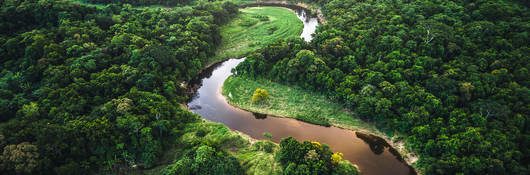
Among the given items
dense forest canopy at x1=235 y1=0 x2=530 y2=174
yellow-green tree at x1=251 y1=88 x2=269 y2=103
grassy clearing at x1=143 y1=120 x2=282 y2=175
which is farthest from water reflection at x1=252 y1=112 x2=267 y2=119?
dense forest canopy at x1=235 y1=0 x2=530 y2=174

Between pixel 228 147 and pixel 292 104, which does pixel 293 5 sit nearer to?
pixel 292 104

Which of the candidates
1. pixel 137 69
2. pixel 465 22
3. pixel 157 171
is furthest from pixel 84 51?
→ pixel 465 22

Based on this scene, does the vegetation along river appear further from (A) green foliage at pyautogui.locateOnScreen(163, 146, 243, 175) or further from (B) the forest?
(A) green foliage at pyautogui.locateOnScreen(163, 146, 243, 175)

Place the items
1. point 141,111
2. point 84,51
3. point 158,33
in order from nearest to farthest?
point 141,111 → point 84,51 → point 158,33

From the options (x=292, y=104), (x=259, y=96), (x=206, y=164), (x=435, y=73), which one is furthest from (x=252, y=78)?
(x=435, y=73)

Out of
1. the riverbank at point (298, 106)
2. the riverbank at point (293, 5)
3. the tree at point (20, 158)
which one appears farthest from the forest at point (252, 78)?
the riverbank at point (293, 5)

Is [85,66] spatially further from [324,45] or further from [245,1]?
[245,1]
